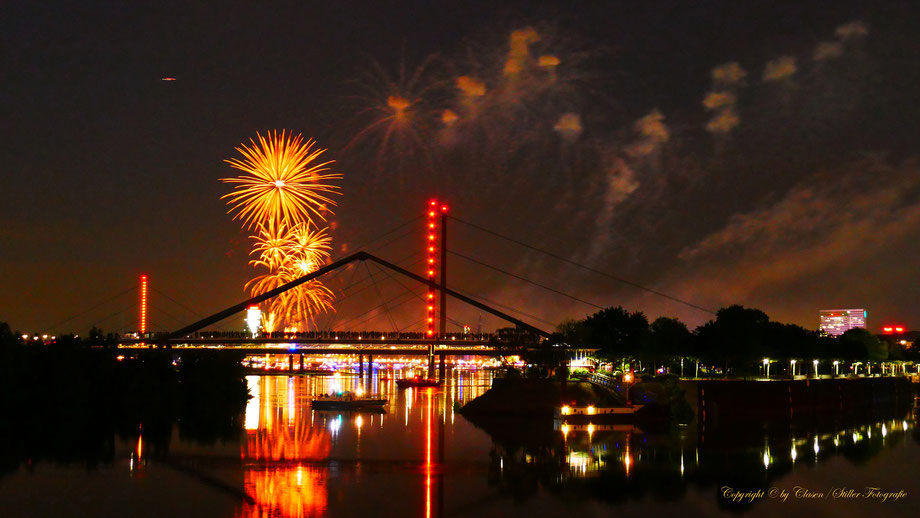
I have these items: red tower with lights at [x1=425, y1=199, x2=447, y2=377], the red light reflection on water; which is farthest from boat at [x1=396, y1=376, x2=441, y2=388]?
the red light reflection on water

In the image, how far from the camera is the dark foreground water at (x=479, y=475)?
35438 mm

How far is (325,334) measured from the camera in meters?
102

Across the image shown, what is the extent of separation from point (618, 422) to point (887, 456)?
56.3 feet

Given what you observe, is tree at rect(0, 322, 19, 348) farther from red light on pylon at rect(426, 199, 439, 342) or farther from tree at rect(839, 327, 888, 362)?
tree at rect(839, 327, 888, 362)

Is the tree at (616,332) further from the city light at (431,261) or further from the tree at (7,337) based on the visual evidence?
the tree at (7,337)

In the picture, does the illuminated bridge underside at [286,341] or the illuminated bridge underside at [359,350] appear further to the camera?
the illuminated bridge underside at [359,350]

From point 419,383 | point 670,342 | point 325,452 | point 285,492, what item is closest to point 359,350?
point 419,383

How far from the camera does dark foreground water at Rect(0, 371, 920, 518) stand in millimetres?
35438

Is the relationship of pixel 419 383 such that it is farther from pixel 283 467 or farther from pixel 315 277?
pixel 283 467

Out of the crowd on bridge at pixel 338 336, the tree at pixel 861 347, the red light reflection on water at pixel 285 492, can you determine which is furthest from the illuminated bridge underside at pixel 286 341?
the red light reflection on water at pixel 285 492

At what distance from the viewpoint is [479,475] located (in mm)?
42688

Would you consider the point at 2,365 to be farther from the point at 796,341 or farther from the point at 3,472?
the point at 796,341

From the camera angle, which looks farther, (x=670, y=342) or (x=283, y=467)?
(x=670, y=342)

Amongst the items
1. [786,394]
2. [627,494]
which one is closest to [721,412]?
[786,394]
